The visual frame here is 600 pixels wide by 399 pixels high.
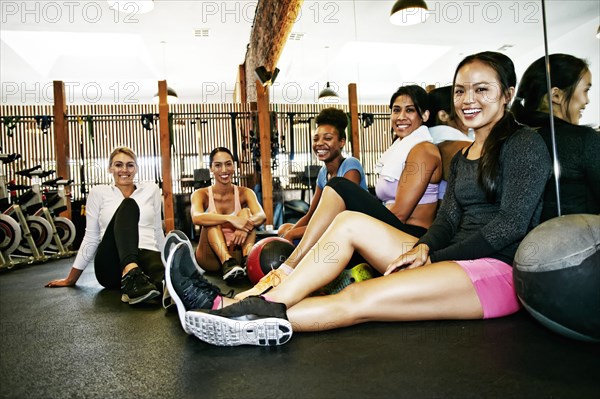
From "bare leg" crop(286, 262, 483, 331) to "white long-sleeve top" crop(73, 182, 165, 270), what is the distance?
67.6 inches

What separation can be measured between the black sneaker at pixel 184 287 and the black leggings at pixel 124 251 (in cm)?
103

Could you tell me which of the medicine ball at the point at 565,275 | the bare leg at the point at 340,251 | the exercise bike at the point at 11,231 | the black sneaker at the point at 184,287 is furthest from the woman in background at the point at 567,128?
the exercise bike at the point at 11,231

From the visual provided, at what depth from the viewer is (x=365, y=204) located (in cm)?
215

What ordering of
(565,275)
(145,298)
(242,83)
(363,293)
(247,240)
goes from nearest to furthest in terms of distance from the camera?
(565,275)
(363,293)
(145,298)
(247,240)
(242,83)

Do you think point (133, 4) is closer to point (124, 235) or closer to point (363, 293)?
point (124, 235)

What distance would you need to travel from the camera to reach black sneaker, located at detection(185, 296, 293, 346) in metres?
1.56

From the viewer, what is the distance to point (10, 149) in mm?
9836

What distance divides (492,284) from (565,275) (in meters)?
0.31

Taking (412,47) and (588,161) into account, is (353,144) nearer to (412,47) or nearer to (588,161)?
(412,47)

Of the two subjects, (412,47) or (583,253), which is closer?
(583,253)

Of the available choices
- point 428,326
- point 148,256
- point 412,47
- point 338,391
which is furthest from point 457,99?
point 412,47

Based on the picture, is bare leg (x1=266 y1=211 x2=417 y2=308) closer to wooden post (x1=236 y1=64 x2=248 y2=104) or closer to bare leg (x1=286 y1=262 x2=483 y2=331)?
bare leg (x1=286 y1=262 x2=483 y2=331)

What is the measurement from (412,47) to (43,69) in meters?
8.01

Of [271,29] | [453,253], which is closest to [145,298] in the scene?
[453,253]
